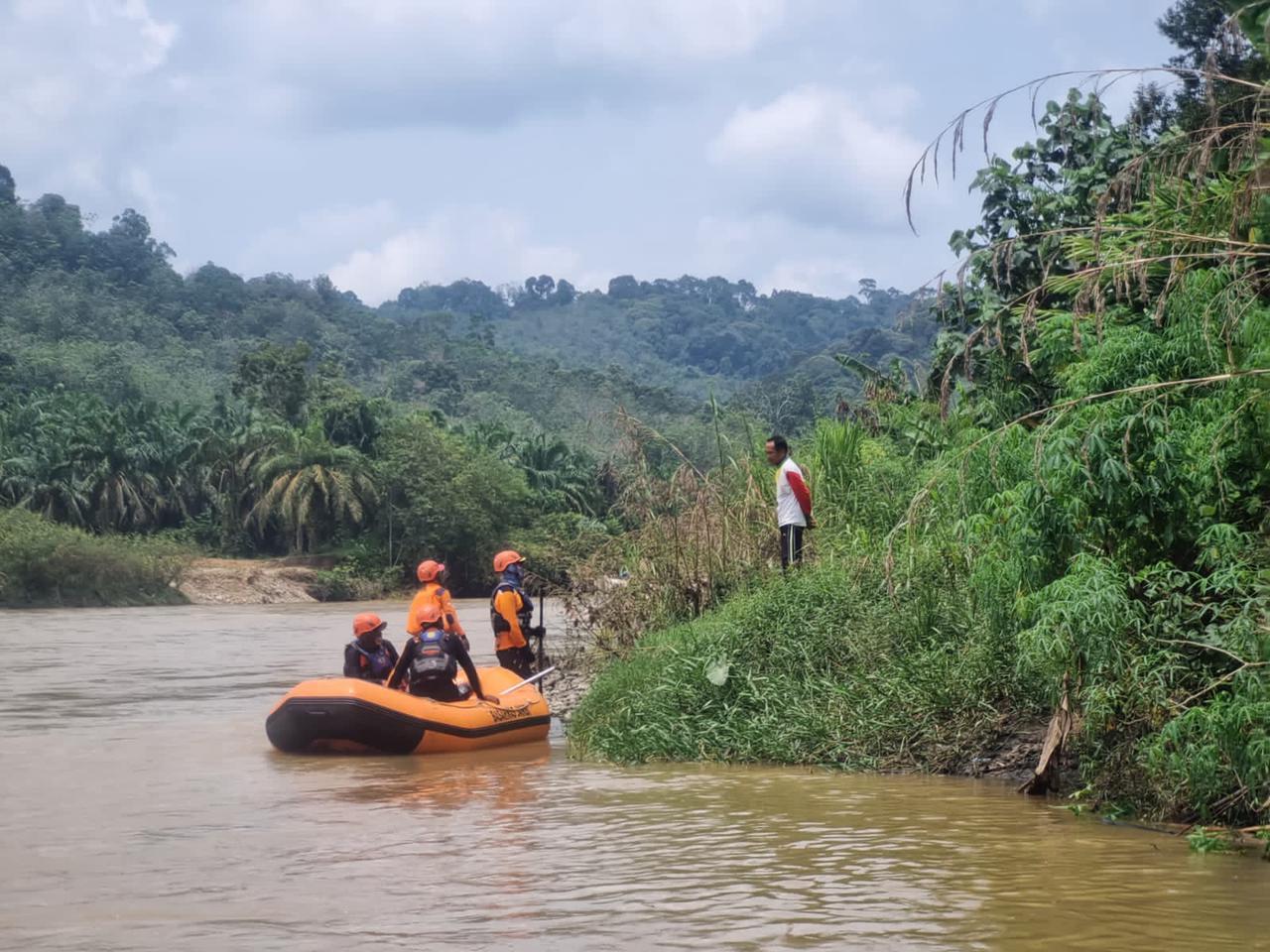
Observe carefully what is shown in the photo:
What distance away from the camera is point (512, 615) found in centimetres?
1315

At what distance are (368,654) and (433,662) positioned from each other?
3.25 ft

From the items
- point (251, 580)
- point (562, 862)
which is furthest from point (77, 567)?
point (562, 862)

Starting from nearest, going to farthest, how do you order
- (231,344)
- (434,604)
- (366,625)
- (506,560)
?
(434,604) → (366,625) → (506,560) → (231,344)

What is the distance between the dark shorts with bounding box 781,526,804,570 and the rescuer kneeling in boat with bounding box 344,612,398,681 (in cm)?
327

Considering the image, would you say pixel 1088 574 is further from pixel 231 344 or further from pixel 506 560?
pixel 231 344

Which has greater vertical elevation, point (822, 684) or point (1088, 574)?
point (1088, 574)

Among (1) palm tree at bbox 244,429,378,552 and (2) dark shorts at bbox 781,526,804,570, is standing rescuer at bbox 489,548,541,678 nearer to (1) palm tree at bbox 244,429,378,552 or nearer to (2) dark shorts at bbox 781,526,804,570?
(2) dark shorts at bbox 781,526,804,570

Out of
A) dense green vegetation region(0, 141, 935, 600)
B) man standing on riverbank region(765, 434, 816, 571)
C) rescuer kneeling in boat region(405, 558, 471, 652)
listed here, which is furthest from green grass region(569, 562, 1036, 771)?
dense green vegetation region(0, 141, 935, 600)

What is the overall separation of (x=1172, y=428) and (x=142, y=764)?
7.97 metres

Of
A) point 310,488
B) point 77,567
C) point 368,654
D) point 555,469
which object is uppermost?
point 555,469

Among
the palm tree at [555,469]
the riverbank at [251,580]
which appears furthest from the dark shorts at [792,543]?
the palm tree at [555,469]

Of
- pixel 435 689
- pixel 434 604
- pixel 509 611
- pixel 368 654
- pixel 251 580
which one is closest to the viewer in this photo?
pixel 435 689

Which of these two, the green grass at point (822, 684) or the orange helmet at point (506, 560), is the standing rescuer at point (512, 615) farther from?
the green grass at point (822, 684)

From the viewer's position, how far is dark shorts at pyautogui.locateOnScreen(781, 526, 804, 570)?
11.8 m
